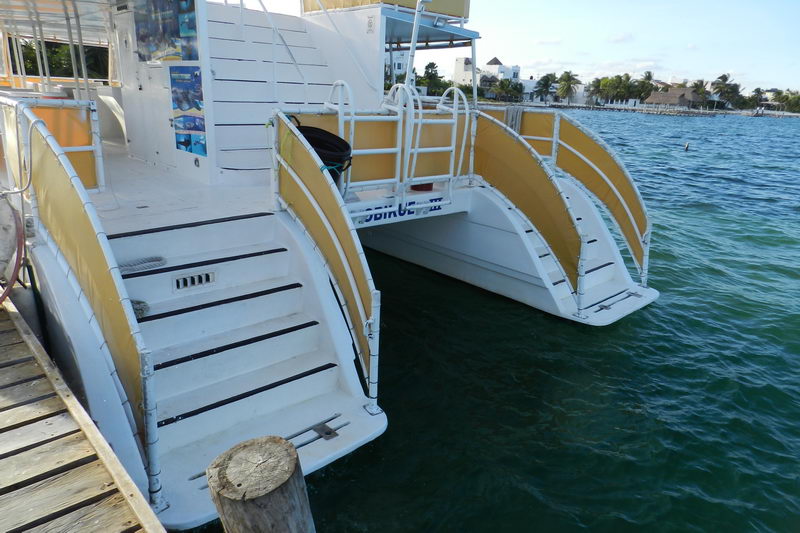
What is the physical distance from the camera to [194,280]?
4.17 metres

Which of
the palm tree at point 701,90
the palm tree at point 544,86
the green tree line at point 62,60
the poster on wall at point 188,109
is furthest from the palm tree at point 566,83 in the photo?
the poster on wall at point 188,109

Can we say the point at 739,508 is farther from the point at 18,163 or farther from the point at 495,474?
the point at 18,163

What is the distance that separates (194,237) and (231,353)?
1101 mm

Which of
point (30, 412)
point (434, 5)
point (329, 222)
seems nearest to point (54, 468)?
point (30, 412)

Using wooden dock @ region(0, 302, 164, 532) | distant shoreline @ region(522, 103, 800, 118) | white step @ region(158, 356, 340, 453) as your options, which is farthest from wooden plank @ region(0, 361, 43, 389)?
distant shoreline @ region(522, 103, 800, 118)

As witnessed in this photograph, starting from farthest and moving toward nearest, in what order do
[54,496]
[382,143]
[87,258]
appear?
[382,143]
[87,258]
[54,496]

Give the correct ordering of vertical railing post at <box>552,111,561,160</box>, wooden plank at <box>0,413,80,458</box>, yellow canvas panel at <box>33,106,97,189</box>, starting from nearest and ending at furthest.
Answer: wooden plank at <box>0,413,80,458</box>, yellow canvas panel at <box>33,106,97,189</box>, vertical railing post at <box>552,111,561,160</box>

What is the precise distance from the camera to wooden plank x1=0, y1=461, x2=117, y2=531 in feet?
7.45

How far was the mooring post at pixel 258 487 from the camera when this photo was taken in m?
1.81

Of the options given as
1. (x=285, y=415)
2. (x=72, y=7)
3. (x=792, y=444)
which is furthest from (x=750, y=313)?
(x=72, y=7)

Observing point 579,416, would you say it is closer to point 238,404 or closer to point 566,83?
point 238,404

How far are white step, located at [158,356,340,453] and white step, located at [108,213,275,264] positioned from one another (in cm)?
121

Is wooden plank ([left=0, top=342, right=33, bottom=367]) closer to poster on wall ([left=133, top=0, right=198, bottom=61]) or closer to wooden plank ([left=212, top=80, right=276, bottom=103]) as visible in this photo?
poster on wall ([left=133, top=0, right=198, bottom=61])

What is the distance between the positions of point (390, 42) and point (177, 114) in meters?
3.93
